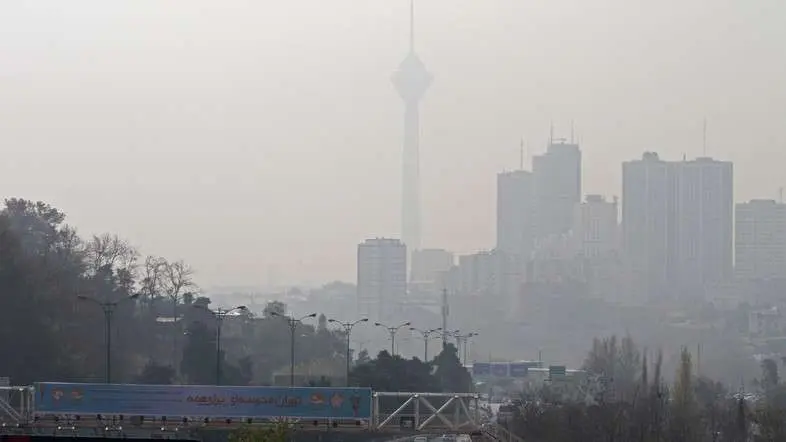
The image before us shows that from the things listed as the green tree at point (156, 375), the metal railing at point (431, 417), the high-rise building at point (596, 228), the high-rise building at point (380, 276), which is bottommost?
the metal railing at point (431, 417)

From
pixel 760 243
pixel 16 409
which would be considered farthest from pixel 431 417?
pixel 760 243

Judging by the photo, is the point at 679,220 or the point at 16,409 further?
the point at 679,220

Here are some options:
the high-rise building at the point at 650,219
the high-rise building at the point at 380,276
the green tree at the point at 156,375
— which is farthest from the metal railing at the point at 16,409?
the high-rise building at the point at 650,219

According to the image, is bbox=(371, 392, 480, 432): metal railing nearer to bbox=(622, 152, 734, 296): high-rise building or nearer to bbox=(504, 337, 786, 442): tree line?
bbox=(504, 337, 786, 442): tree line

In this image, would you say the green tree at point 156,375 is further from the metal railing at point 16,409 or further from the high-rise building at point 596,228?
the high-rise building at point 596,228

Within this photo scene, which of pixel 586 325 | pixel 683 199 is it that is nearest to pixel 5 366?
pixel 586 325

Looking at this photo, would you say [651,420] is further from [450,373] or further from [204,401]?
[450,373]

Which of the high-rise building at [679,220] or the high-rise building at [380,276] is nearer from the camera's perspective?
the high-rise building at [380,276]
